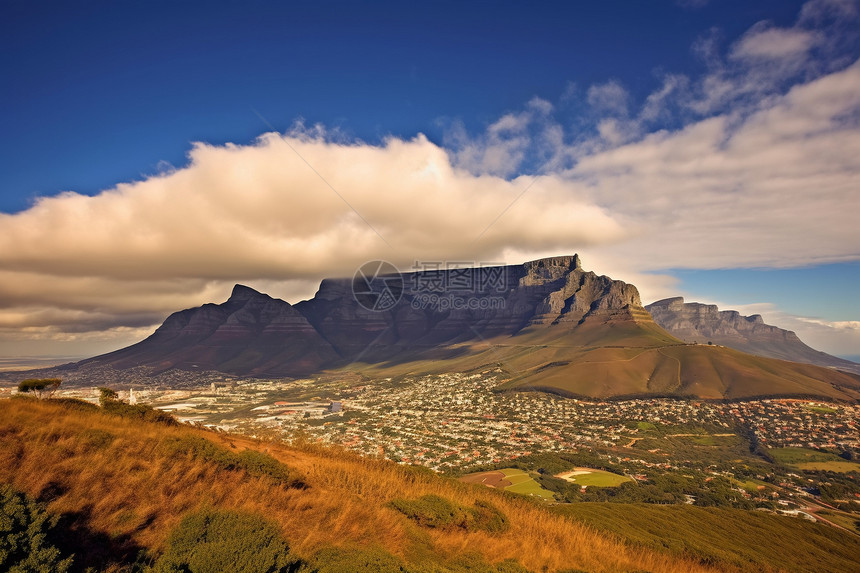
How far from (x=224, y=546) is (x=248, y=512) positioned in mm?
1868

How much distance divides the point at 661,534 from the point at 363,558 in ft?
74.3

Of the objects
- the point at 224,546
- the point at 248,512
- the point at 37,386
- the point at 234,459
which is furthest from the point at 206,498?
the point at 37,386

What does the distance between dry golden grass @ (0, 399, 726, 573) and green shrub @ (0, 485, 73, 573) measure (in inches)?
33.4

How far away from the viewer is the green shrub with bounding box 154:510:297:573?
23.6ft

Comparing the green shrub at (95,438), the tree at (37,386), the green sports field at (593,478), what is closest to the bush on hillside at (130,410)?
the tree at (37,386)

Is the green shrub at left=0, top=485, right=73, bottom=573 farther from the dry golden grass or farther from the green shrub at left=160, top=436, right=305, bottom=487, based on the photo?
the green shrub at left=160, top=436, right=305, bottom=487

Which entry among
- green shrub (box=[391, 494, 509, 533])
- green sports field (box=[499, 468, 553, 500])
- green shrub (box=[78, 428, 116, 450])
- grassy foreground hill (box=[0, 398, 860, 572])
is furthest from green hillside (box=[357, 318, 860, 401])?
green shrub (box=[78, 428, 116, 450])

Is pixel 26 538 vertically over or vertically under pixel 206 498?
over

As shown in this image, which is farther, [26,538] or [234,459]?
[234,459]

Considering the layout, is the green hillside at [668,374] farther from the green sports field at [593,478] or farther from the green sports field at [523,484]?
the green sports field at [523,484]

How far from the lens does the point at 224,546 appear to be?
301 inches

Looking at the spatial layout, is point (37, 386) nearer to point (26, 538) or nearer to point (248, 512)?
point (26, 538)

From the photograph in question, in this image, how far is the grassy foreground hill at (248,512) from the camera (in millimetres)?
8094

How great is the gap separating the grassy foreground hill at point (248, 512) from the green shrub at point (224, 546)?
3 centimetres
